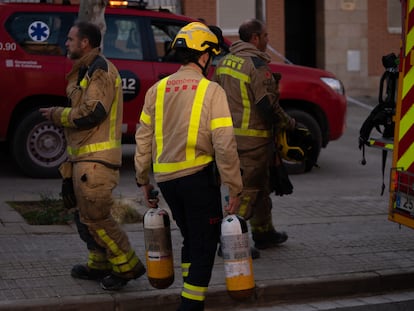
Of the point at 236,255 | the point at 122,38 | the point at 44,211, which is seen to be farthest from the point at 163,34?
the point at 236,255

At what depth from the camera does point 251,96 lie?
762 cm

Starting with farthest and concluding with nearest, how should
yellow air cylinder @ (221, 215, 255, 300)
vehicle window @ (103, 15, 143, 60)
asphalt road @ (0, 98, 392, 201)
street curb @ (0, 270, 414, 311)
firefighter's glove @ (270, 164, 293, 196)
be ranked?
vehicle window @ (103, 15, 143, 60)
asphalt road @ (0, 98, 392, 201)
firefighter's glove @ (270, 164, 293, 196)
street curb @ (0, 270, 414, 311)
yellow air cylinder @ (221, 215, 255, 300)

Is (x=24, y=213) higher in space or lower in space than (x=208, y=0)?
lower

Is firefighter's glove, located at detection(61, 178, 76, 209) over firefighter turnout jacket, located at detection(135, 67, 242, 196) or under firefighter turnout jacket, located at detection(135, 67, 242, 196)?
under

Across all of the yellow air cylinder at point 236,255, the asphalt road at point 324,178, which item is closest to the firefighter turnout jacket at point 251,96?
the yellow air cylinder at point 236,255

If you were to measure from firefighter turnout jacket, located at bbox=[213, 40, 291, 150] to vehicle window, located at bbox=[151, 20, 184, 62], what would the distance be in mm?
4259

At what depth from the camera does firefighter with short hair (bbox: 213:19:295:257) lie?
757 centimetres

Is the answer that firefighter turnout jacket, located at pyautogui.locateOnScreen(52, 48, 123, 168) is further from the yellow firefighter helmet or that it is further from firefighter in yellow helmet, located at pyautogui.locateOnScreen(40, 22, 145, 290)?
the yellow firefighter helmet

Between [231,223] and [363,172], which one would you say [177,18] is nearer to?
[363,172]

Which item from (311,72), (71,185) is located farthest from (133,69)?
(71,185)

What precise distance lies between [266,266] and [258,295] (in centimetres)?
68

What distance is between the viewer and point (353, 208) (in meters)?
10.3

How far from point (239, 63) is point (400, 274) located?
213 cm

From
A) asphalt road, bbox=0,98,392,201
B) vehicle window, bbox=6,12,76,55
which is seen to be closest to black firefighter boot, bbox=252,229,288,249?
asphalt road, bbox=0,98,392,201
